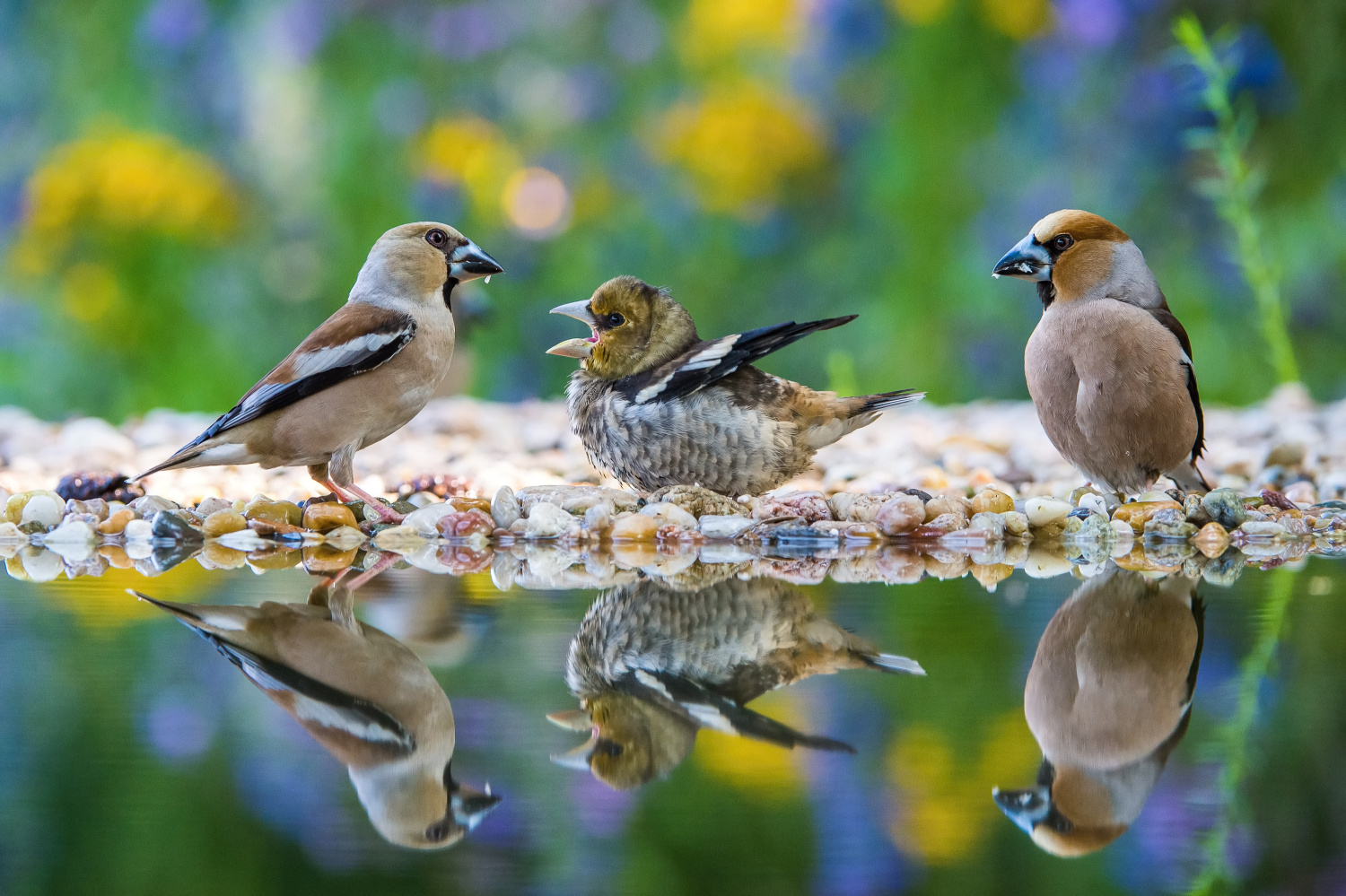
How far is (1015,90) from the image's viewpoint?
6.02 m

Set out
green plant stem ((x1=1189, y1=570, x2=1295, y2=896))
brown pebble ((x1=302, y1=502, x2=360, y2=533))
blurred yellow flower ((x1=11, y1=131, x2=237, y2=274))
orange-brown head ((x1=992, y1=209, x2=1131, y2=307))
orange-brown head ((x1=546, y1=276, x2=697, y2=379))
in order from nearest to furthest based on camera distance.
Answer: green plant stem ((x1=1189, y1=570, x2=1295, y2=896))
brown pebble ((x1=302, y1=502, x2=360, y2=533))
orange-brown head ((x1=992, y1=209, x2=1131, y2=307))
orange-brown head ((x1=546, y1=276, x2=697, y2=379))
blurred yellow flower ((x1=11, y1=131, x2=237, y2=274))

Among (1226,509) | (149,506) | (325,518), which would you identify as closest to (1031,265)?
(1226,509)

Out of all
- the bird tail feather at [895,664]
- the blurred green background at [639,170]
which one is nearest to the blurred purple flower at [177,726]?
the bird tail feather at [895,664]

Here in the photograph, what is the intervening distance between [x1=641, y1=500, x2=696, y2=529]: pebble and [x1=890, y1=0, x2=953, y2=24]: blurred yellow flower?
13.2 feet

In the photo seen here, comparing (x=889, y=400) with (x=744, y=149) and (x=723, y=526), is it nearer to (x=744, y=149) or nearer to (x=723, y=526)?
(x=723, y=526)

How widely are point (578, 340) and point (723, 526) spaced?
664 mm

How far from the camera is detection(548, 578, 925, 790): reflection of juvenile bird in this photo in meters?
1.21

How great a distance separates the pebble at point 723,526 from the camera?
272cm

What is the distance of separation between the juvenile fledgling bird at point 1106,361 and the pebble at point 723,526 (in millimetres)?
698

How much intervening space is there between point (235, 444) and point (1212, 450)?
2757mm

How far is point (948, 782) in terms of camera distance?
3.64 feet

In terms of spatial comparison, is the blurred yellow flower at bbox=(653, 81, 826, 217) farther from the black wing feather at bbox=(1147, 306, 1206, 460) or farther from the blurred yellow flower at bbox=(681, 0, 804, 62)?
the black wing feather at bbox=(1147, 306, 1206, 460)

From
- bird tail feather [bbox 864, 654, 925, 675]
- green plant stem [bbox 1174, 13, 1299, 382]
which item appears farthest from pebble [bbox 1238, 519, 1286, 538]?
green plant stem [bbox 1174, 13, 1299, 382]

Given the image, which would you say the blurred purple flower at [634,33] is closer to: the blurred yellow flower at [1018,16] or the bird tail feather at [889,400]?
the blurred yellow flower at [1018,16]
